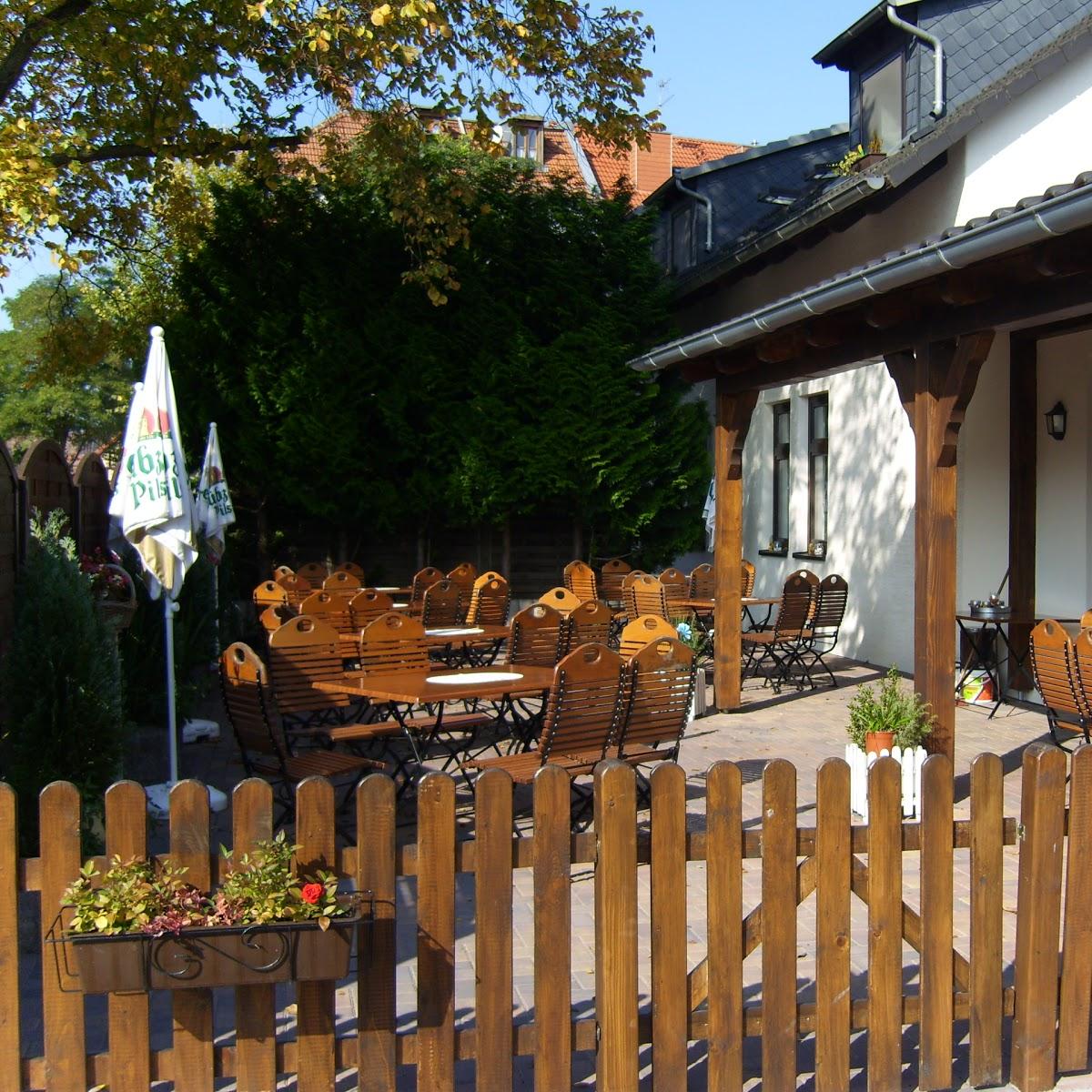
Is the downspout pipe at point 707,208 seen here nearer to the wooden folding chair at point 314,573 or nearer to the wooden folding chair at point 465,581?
the wooden folding chair at point 465,581

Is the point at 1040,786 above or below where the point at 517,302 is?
below

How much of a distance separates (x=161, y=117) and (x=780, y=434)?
7926 mm

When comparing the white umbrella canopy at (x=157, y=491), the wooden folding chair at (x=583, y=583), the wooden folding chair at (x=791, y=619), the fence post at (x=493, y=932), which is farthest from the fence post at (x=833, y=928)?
the wooden folding chair at (x=583, y=583)

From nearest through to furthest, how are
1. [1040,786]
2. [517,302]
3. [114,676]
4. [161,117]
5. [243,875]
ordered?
1. [243,875]
2. [1040,786]
3. [114,676]
4. [161,117]
5. [517,302]

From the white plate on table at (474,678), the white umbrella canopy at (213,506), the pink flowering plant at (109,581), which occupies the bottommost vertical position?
the white plate on table at (474,678)

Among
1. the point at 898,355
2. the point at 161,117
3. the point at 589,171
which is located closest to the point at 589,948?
the point at 898,355

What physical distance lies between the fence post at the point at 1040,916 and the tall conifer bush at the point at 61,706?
11.6 ft

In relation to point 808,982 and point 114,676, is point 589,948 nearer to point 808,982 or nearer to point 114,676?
point 808,982

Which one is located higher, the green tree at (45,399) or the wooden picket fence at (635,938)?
the green tree at (45,399)

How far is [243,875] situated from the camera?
9.78ft

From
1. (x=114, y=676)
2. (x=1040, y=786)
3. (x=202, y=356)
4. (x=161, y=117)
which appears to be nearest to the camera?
(x=1040, y=786)

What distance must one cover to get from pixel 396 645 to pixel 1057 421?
5.64 m

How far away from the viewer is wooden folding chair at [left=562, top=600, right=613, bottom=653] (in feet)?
29.9

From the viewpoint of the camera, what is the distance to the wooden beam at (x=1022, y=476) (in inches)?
407
